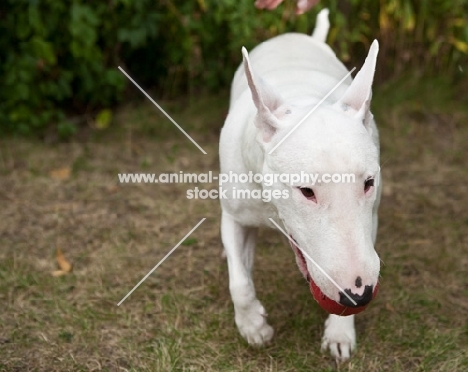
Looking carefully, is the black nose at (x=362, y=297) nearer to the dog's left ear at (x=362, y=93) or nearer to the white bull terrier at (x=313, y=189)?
the white bull terrier at (x=313, y=189)

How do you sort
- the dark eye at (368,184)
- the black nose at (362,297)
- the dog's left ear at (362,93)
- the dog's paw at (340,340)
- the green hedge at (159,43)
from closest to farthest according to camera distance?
the black nose at (362,297) → the dark eye at (368,184) → the dog's left ear at (362,93) → the dog's paw at (340,340) → the green hedge at (159,43)

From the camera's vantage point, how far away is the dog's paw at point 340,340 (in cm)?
286

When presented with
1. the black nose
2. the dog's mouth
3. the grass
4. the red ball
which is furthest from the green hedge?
the black nose

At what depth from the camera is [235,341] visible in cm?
297

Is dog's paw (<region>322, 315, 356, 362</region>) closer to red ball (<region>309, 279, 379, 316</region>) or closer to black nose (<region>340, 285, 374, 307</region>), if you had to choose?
red ball (<region>309, 279, 379, 316</region>)

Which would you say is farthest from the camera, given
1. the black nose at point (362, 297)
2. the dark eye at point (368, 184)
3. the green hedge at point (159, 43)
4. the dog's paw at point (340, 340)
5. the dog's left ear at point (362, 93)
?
the green hedge at point (159, 43)

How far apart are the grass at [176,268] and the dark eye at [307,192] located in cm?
81

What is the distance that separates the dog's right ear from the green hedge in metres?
2.55

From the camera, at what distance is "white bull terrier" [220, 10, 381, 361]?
2.23m

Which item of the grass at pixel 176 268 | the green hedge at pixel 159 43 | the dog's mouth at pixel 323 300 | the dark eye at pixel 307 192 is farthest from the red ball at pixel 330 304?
the green hedge at pixel 159 43

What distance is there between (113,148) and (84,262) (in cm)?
166

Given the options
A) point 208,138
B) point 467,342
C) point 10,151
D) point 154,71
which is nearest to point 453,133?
point 208,138

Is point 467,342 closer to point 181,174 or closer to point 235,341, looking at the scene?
point 235,341

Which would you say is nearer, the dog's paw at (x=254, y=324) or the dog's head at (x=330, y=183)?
the dog's head at (x=330, y=183)
